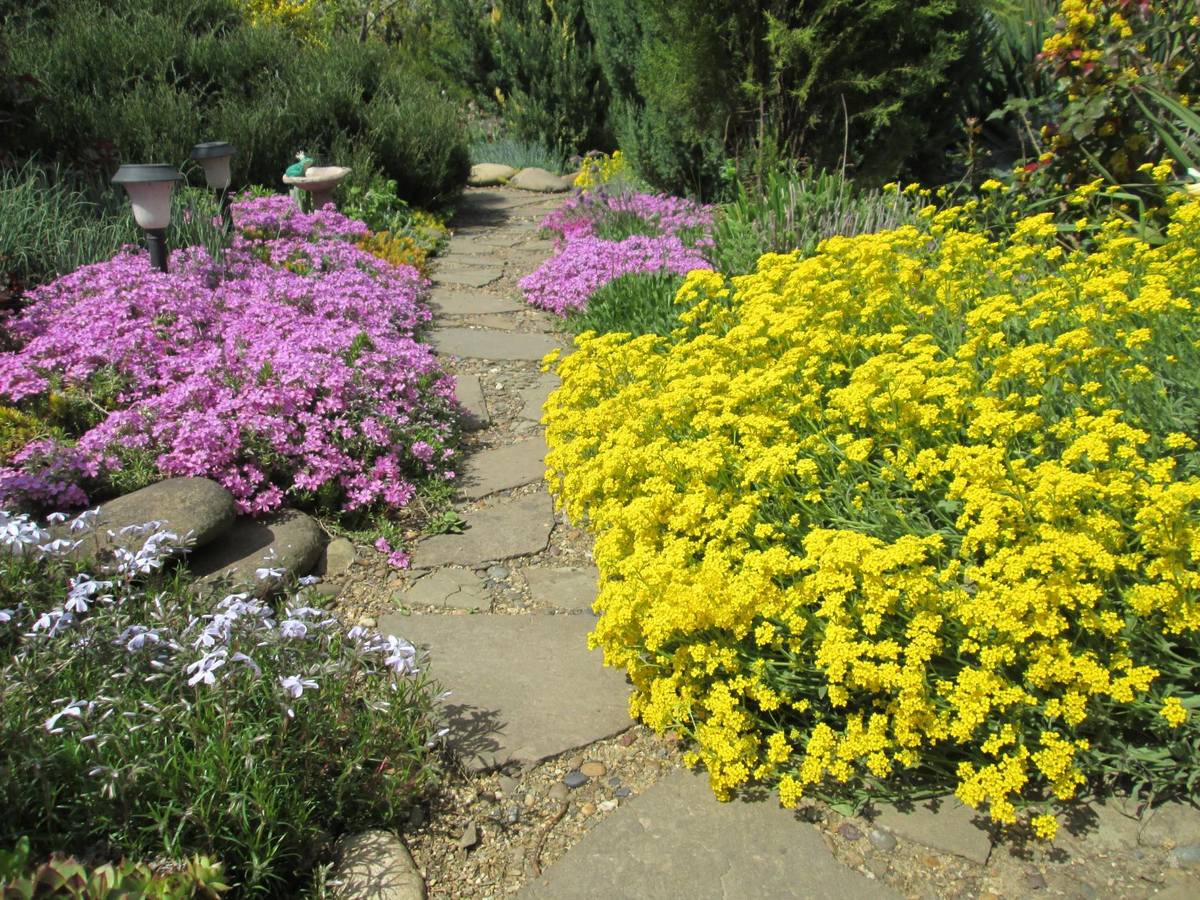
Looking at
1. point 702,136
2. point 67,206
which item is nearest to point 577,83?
point 702,136

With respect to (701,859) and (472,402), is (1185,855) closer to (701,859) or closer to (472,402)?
(701,859)

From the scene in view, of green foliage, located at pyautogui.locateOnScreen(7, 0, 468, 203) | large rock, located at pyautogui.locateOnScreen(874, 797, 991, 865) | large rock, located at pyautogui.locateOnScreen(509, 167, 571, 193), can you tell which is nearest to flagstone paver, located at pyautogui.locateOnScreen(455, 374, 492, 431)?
large rock, located at pyautogui.locateOnScreen(874, 797, 991, 865)

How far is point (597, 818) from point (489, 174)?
10.5 m

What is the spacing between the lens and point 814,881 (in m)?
2.05

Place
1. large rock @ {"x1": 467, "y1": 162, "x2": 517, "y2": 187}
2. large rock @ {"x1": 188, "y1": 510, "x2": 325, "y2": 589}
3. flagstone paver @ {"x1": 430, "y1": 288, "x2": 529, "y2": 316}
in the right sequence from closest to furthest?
1. large rock @ {"x1": 188, "y1": 510, "x2": 325, "y2": 589}
2. flagstone paver @ {"x1": 430, "y1": 288, "x2": 529, "y2": 316}
3. large rock @ {"x1": 467, "y1": 162, "x2": 517, "y2": 187}

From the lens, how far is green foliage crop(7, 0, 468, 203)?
7.13 metres

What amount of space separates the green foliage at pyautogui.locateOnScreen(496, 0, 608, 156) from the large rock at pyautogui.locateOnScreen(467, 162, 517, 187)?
838 millimetres

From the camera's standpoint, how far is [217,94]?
8.75 metres

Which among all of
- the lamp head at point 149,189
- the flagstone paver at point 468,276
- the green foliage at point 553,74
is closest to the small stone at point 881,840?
the lamp head at point 149,189

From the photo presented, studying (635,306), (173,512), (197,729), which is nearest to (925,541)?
(197,729)

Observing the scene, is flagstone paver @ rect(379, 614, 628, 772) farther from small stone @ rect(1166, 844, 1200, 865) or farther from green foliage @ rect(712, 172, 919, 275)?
green foliage @ rect(712, 172, 919, 275)

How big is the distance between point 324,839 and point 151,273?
11.2ft

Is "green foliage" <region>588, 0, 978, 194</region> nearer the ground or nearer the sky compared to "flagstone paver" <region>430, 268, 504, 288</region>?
nearer the sky

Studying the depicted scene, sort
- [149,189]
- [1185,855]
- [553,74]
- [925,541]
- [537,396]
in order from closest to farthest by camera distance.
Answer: [1185,855], [925,541], [149,189], [537,396], [553,74]
